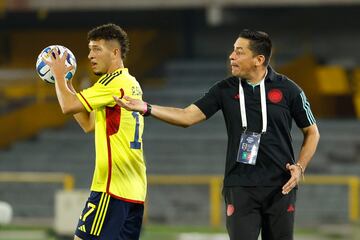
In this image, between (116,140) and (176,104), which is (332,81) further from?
(116,140)

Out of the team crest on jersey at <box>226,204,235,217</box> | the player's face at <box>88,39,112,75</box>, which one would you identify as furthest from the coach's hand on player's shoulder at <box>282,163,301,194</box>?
the player's face at <box>88,39,112,75</box>

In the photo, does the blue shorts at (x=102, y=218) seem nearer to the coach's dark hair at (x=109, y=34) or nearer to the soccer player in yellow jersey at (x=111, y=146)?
the soccer player in yellow jersey at (x=111, y=146)

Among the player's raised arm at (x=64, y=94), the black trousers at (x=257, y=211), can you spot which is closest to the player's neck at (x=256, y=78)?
the black trousers at (x=257, y=211)

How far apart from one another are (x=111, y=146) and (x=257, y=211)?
3.76 feet

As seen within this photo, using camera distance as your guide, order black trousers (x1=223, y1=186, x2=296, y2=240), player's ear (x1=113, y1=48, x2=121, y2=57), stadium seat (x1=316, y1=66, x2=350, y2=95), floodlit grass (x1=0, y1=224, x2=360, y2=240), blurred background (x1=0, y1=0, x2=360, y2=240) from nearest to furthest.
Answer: black trousers (x1=223, y1=186, x2=296, y2=240) < player's ear (x1=113, y1=48, x2=121, y2=57) < floodlit grass (x1=0, y1=224, x2=360, y2=240) < blurred background (x1=0, y1=0, x2=360, y2=240) < stadium seat (x1=316, y1=66, x2=350, y2=95)

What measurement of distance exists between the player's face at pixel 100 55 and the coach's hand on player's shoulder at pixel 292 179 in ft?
4.96

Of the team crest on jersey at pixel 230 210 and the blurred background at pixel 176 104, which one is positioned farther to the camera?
the blurred background at pixel 176 104

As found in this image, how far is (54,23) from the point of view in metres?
28.0

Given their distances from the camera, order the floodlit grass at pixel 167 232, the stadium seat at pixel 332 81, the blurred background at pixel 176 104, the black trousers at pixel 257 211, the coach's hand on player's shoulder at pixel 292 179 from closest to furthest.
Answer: the coach's hand on player's shoulder at pixel 292 179
the black trousers at pixel 257 211
the floodlit grass at pixel 167 232
the blurred background at pixel 176 104
the stadium seat at pixel 332 81

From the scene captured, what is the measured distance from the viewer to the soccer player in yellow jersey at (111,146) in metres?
8.33

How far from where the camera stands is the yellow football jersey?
8.33 meters

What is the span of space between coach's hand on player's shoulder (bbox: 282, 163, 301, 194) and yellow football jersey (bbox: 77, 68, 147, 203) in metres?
1.06

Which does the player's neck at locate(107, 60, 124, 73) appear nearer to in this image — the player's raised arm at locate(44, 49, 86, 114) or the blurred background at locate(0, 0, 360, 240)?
the player's raised arm at locate(44, 49, 86, 114)

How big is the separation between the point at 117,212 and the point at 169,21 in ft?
63.1
